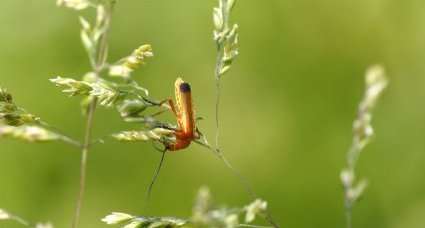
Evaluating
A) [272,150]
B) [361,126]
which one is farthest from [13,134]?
[272,150]

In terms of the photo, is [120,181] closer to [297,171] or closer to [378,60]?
[297,171]

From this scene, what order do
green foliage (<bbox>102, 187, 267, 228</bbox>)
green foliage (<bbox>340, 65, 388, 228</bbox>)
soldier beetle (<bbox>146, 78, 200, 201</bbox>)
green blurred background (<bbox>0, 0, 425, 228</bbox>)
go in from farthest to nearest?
green blurred background (<bbox>0, 0, 425, 228</bbox>)
soldier beetle (<bbox>146, 78, 200, 201</bbox>)
green foliage (<bbox>340, 65, 388, 228</bbox>)
green foliage (<bbox>102, 187, 267, 228</bbox>)

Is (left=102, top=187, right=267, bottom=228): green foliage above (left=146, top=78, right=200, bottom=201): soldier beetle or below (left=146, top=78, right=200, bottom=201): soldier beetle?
below

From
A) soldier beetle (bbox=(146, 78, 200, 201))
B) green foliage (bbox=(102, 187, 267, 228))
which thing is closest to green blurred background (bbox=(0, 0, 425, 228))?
soldier beetle (bbox=(146, 78, 200, 201))

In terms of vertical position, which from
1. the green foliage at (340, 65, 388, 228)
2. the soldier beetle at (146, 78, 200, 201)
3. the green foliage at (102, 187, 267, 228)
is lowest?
the green foliage at (102, 187, 267, 228)

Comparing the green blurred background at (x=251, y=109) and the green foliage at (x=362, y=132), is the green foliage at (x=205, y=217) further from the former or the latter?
the green blurred background at (x=251, y=109)

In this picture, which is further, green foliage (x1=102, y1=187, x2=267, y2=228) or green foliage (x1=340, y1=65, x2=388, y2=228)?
green foliage (x1=340, y1=65, x2=388, y2=228)

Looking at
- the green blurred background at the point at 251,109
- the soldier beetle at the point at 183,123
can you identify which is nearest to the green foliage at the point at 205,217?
the soldier beetle at the point at 183,123

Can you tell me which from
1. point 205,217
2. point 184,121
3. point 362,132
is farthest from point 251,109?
point 205,217

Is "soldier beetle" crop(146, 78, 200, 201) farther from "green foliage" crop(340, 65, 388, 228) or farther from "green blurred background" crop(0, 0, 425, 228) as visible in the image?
"green blurred background" crop(0, 0, 425, 228)

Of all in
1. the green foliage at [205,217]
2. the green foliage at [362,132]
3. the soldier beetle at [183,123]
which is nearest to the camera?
the green foliage at [205,217]
